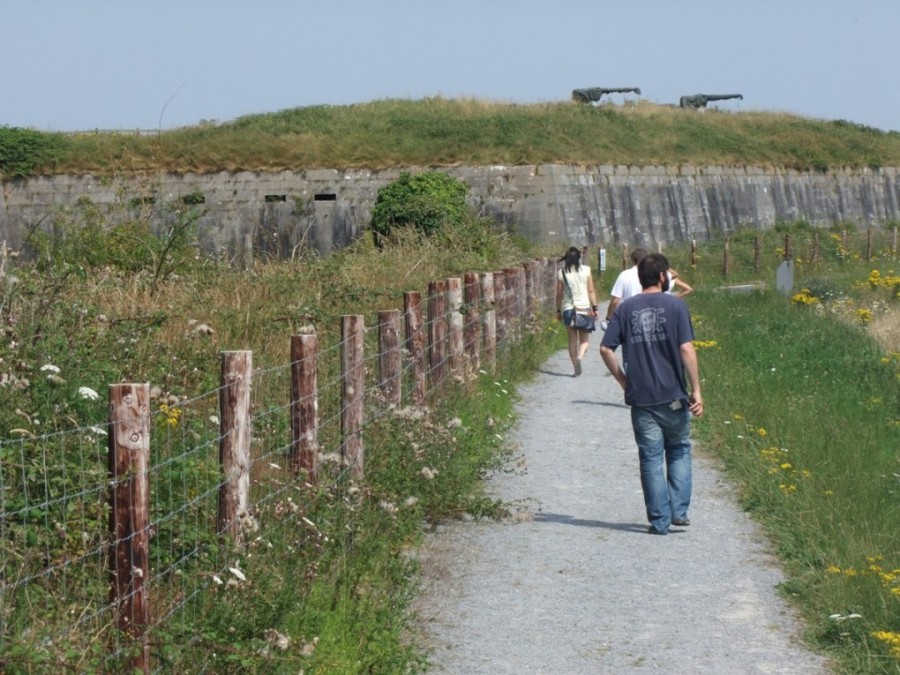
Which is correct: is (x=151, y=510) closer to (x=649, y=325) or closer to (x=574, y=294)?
(x=649, y=325)

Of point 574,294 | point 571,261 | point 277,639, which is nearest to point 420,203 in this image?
point 574,294

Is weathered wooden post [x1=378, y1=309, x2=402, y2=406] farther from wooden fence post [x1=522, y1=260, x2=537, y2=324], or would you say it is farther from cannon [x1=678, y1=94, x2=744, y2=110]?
cannon [x1=678, y1=94, x2=744, y2=110]

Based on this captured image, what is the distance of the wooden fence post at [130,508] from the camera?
4930 mm

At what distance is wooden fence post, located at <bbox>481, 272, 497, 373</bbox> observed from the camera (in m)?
16.8

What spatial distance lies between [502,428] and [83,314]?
5157mm

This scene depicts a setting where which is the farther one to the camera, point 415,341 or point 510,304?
point 510,304

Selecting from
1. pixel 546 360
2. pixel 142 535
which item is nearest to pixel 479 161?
pixel 546 360

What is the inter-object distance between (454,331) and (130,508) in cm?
856

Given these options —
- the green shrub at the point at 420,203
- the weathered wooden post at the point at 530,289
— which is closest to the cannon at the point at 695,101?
the green shrub at the point at 420,203

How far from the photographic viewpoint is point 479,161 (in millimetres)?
50125

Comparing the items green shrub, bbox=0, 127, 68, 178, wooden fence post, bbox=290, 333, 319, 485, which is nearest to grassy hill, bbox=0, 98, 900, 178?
green shrub, bbox=0, 127, 68, 178

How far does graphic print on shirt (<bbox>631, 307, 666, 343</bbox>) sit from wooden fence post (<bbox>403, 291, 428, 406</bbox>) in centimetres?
216

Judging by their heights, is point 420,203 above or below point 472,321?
above

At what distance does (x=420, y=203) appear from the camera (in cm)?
3953
